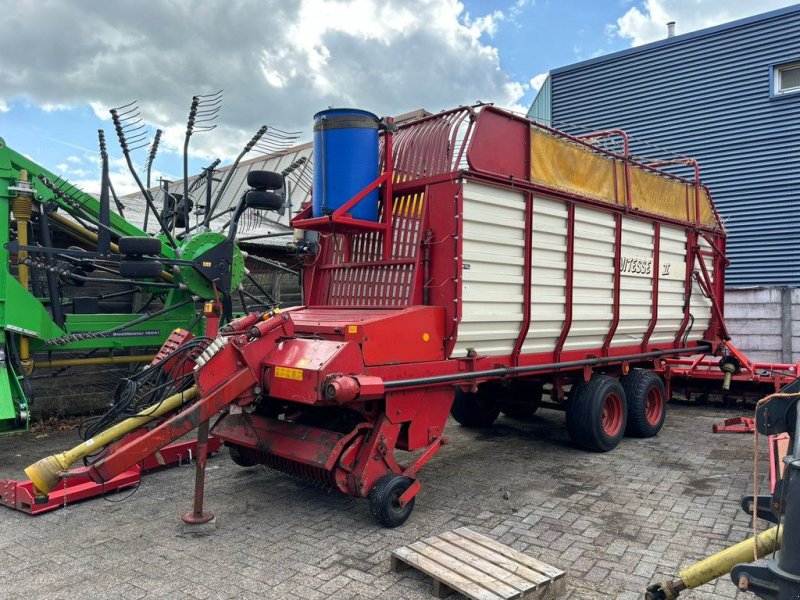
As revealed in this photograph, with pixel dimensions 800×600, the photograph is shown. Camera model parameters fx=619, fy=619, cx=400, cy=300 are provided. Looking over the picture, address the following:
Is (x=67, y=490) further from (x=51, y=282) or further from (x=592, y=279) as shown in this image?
(x=592, y=279)

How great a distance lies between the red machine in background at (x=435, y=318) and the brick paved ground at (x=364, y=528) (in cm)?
32

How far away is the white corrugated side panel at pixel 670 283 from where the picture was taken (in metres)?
7.43

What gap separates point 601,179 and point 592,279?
3.52 feet

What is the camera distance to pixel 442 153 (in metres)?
5.18

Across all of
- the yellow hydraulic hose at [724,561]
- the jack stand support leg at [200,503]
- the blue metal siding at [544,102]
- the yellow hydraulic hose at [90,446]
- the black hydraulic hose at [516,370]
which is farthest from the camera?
the blue metal siding at [544,102]

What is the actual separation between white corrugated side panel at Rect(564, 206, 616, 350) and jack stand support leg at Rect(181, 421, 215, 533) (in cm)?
358

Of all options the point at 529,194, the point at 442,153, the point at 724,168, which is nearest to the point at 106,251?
the point at 442,153

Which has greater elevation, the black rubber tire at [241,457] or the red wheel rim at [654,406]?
the red wheel rim at [654,406]

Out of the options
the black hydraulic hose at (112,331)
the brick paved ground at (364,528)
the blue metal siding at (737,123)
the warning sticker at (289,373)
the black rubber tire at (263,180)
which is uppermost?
the blue metal siding at (737,123)

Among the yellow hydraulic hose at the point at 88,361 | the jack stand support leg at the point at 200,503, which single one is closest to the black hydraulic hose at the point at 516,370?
the jack stand support leg at the point at 200,503

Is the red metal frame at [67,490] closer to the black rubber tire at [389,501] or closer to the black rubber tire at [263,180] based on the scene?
the black rubber tire at [389,501]

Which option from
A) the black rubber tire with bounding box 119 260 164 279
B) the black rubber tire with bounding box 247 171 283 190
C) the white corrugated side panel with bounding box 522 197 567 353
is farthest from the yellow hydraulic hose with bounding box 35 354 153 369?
the white corrugated side panel with bounding box 522 197 567 353

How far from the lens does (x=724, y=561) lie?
8.03ft

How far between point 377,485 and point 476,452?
95.1 inches
